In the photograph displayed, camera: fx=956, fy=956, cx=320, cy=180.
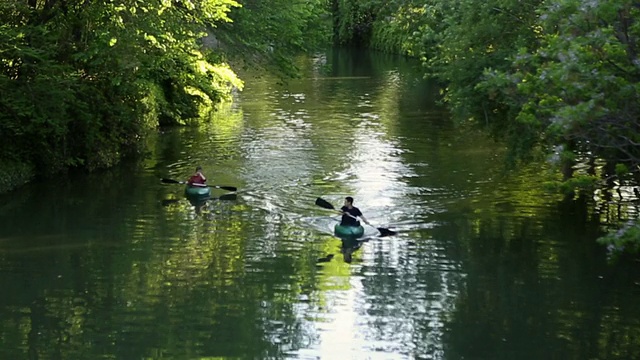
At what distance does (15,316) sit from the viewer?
16016 mm

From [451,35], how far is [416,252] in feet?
22.5

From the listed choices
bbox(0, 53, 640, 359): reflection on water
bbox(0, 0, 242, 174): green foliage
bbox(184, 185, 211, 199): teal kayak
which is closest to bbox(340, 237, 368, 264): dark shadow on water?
bbox(0, 53, 640, 359): reflection on water

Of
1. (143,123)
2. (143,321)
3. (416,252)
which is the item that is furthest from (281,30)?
(143,321)

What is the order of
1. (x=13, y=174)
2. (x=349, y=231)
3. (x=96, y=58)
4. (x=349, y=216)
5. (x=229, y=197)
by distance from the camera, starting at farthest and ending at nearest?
(x=96, y=58) → (x=13, y=174) → (x=229, y=197) → (x=349, y=216) → (x=349, y=231)

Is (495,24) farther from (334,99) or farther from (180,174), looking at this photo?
(334,99)

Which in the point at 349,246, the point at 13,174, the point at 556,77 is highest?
the point at 556,77

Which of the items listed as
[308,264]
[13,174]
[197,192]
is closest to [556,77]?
[308,264]

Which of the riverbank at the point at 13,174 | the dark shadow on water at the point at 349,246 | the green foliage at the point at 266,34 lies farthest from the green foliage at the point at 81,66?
the dark shadow on water at the point at 349,246

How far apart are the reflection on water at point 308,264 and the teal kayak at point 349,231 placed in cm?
20

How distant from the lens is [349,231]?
21547 mm

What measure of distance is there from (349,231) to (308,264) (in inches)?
87.6

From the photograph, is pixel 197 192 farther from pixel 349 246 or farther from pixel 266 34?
pixel 266 34

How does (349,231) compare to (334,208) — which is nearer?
(349,231)

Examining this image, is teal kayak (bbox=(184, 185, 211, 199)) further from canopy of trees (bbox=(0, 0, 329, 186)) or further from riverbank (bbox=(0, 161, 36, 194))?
riverbank (bbox=(0, 161, 36, 194))
